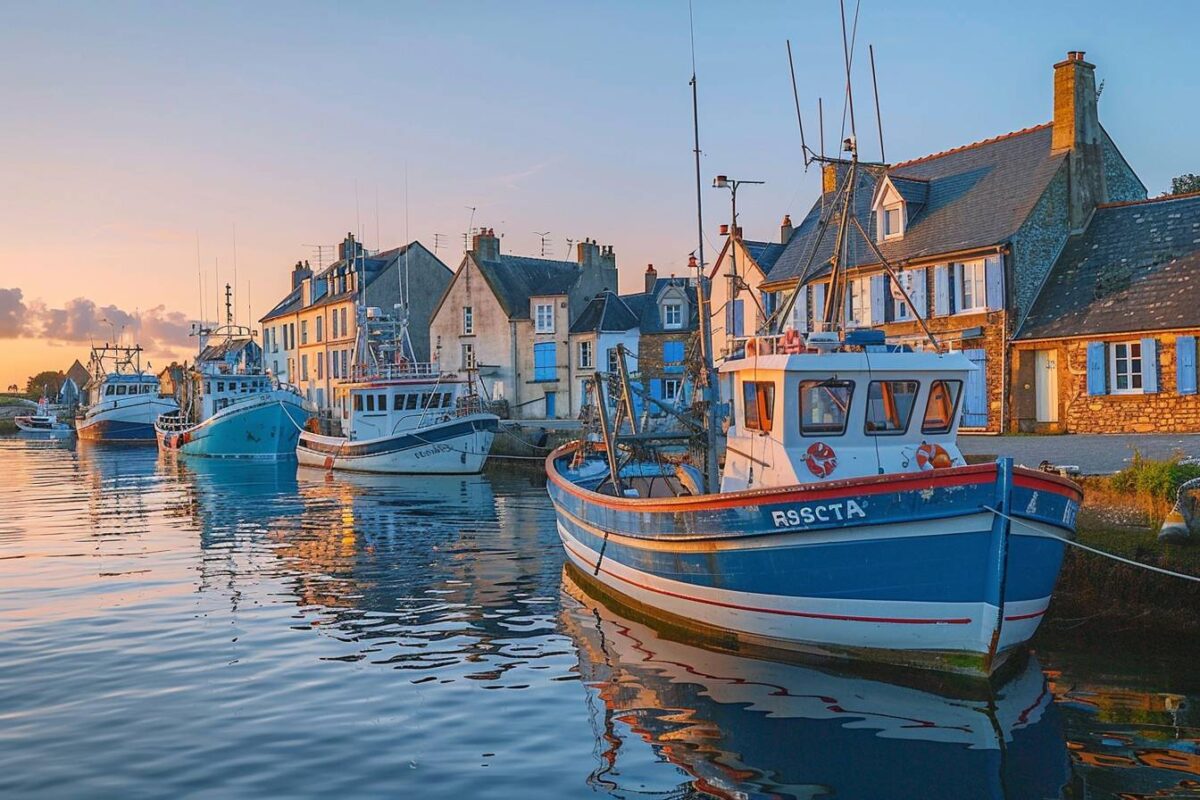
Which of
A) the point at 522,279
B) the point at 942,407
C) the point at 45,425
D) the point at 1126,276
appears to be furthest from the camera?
the point at 45,425

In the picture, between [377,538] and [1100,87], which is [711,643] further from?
[1100,87]

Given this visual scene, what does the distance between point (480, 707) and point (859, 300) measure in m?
26.1

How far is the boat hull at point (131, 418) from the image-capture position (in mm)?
70250

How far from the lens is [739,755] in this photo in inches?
352

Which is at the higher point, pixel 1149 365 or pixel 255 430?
pixel 1149 365

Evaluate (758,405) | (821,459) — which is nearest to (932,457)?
(821,459)

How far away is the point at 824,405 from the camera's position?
12.3 metres

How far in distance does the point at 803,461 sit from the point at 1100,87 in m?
22.8

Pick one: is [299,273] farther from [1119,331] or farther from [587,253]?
[1119,331]

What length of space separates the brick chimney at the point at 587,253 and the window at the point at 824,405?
3999 centimetres

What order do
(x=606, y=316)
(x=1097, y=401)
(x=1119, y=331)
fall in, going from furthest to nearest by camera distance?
1. (x=606, y=316)
2. (x=1097, y=401)
3. (x=1119, y=331)

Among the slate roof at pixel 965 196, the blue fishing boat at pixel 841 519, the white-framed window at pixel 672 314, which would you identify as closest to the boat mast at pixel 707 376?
the blue fishing boat at pixel 841 519

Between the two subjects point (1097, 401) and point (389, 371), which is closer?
point (1097, 401)

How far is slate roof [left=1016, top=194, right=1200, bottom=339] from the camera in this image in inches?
1014
